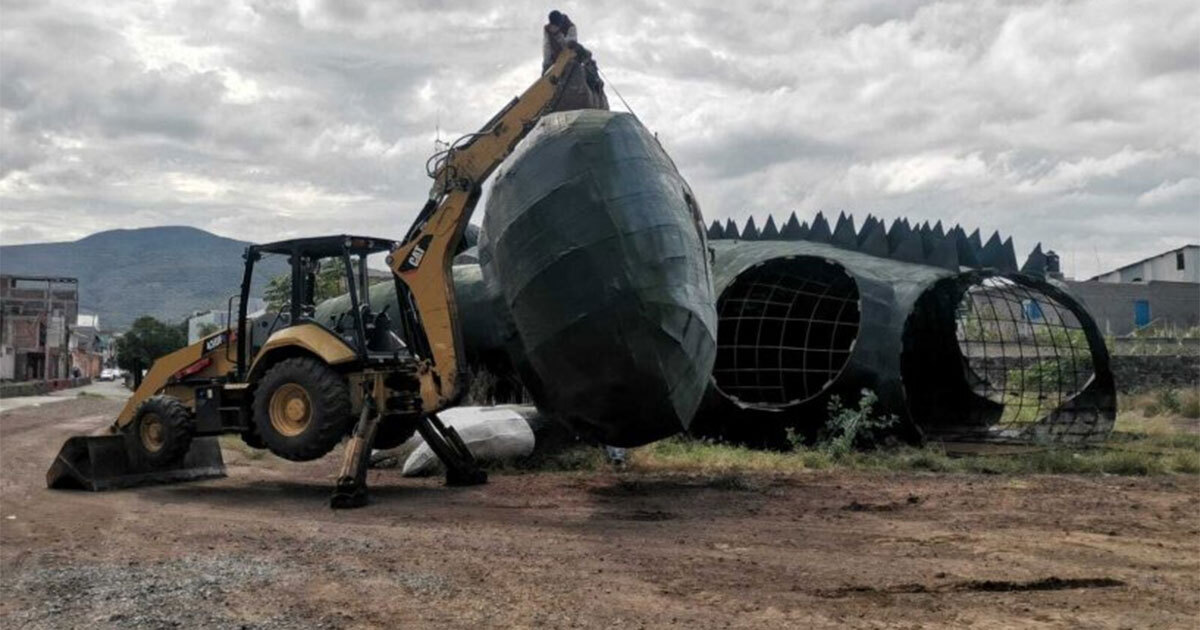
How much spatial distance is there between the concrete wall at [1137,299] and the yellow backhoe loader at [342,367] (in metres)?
40.9

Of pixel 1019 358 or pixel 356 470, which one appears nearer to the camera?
pixel 356 470

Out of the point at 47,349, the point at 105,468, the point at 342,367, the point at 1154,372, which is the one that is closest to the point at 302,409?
the point at 342,367

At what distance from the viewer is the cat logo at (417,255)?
11869mm

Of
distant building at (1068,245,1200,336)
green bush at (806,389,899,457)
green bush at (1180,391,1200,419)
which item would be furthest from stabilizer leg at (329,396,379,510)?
distant building at (1068,245,1200,336)

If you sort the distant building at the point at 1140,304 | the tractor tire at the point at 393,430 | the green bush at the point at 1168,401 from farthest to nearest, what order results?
1. the distant building at the point at 1140,304
2. the green bush at the point at 1168,401
3. the tractor tire at the point at 393,430

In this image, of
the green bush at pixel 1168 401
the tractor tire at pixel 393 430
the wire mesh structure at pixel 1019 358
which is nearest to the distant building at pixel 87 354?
the wire mesh structure at pixel 1019 358

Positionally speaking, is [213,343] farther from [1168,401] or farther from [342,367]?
[1168,401]

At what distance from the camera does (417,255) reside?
39.1 ft

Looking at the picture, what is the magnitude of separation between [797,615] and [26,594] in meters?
4.76

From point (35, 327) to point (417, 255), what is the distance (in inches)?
2430

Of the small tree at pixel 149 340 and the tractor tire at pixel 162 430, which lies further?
the small tree at pixel 149 340

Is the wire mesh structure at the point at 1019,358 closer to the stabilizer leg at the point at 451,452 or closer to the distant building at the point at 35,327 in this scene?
the stabilizer leg at the point at 451,452

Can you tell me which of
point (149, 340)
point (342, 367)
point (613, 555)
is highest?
point (149, 340)

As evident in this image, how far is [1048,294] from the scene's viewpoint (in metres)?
18.7
